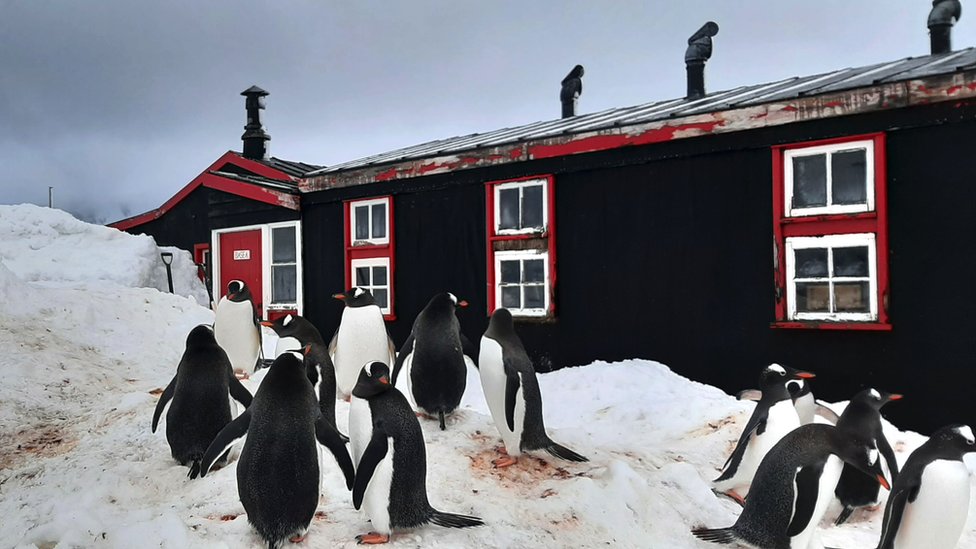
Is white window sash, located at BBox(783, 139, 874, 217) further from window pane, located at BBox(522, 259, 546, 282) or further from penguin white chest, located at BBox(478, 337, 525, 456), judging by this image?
penguin white chest, located at BBox(478, 337, 525, 456)

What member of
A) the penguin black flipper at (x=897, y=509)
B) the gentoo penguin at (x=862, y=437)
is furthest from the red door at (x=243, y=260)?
the penguin black flipper at (x=897, y=509)

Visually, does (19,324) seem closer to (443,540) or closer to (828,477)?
(443,540)

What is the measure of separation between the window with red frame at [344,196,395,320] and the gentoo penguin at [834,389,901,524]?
19.2 feet

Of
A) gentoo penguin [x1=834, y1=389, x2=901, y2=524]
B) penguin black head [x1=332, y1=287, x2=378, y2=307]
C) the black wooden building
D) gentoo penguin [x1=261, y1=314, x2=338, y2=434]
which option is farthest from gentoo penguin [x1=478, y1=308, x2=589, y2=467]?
the black wooden building

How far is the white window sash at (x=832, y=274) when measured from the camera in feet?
19.4

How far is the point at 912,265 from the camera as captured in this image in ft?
19.0

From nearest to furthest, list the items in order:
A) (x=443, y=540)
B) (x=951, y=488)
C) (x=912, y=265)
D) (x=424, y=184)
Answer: (x=443, y=540) → (x=951, y=488) → (x=912, y=265) → (x=424, y=184)

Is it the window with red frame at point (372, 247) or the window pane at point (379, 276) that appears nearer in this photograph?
the window with red frame at point (372, 247)

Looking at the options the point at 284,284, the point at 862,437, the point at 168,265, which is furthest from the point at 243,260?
the point at 862,437

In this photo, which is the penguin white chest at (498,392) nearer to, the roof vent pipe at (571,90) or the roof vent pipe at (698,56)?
the roof vent pipe at (698,56)

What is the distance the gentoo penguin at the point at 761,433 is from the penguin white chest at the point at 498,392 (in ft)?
4.45

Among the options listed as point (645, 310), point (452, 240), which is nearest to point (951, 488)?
point (645, 310)

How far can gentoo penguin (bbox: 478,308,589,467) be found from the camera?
15.4 ft

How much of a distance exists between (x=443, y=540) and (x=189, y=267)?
10.8 metres
